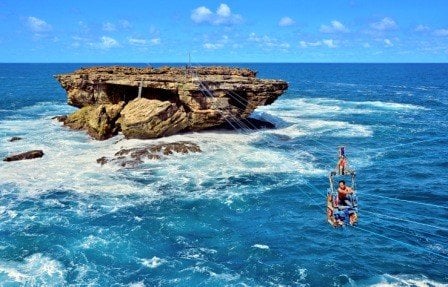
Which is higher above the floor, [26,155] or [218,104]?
[218,104]

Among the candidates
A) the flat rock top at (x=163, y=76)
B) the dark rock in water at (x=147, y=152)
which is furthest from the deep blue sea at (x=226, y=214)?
the flat rock top at (x=163, y=76)

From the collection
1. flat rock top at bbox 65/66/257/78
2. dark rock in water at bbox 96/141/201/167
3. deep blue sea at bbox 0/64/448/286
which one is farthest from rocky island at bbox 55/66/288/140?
dark rock in water at bbox 96/141/201/167

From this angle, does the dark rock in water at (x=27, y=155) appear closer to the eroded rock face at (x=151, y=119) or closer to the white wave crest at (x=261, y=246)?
the eroded rock face at (x=151, y=119)

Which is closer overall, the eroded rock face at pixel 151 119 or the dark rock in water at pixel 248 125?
the eroded rock face at pixel 151 119

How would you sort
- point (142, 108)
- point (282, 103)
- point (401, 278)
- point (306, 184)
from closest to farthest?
point (401, 278) < point (306, 184) < point (142, 108) < point (282, 103)

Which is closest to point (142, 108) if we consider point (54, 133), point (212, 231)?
point (54, 133)

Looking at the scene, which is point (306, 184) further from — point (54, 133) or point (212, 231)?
point (54, 133)

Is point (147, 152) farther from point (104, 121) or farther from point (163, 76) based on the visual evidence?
point (163, 76)
